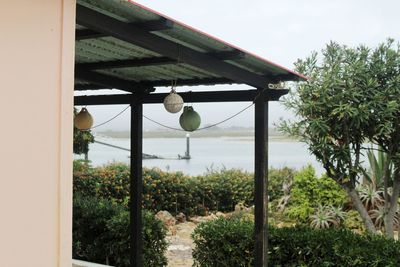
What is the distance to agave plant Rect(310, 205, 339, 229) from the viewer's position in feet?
26.3

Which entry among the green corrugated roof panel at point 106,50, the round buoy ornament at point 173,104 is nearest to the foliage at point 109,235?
the round buoy ornament at point 173,104

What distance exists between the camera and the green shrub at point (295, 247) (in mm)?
4668

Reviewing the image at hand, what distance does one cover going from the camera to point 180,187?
1061 cm

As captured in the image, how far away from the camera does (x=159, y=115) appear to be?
5.96 m

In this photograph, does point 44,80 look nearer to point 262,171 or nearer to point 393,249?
point 262,171

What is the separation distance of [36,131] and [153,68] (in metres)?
2.52

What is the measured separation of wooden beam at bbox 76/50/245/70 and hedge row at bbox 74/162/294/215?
18.7ft

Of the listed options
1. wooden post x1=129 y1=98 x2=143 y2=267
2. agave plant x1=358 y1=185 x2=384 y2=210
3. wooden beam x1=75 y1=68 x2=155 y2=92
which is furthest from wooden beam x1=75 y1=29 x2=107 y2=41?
agave plant x1=358 y1=185 x2=384 y2=210

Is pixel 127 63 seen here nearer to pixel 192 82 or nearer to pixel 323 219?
pixel 192 82

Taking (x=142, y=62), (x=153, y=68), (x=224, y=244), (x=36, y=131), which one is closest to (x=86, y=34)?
(x=142, y=62)

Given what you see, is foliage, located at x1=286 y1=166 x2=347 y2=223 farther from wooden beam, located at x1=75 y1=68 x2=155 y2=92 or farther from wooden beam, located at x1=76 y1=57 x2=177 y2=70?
wooden beam, located at x1=76 y1=57 x2=177 y2=70

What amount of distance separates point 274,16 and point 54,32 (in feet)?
44.5

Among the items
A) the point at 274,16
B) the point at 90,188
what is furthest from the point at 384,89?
the point at 274,16

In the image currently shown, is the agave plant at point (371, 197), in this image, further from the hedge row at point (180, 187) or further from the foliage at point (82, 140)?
the foliage at point (82, 140)
